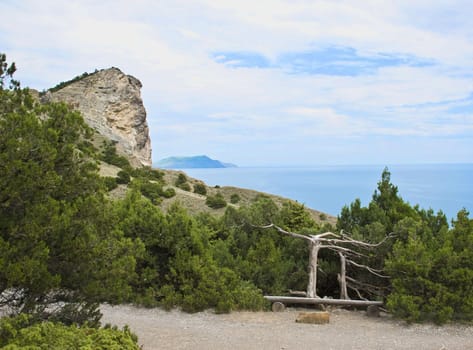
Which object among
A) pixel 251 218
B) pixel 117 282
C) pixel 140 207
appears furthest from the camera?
pixel 251 218

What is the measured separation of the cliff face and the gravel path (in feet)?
141

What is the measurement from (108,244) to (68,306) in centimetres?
96

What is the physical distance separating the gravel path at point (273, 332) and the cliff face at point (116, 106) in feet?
141

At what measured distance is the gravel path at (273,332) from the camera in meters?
7.57

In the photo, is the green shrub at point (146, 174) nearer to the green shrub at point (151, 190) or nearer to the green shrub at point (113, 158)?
the green shrub at point (113, 158)

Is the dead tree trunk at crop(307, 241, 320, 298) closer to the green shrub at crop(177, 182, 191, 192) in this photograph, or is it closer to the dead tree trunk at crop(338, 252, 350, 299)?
the dead tree trunk at crop(338, 252, 350, 299)

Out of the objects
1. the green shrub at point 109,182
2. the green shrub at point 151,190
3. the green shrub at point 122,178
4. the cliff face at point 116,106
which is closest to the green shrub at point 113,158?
the cliff face at point 116,106

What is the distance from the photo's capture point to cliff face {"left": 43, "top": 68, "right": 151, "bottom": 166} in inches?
2082

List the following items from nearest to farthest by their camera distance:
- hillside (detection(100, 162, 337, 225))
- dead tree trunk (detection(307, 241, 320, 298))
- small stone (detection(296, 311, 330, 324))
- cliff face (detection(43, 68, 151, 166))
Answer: small stone (detection(296, 311, 330, 324)) → dead tree trunk (detection(307, 241, 320, 298)) → hillside (detection(100, 162, 337, 225)) → cliff face (detection(43, 68, 151, 166))

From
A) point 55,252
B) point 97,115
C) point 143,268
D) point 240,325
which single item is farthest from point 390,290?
point 97,115

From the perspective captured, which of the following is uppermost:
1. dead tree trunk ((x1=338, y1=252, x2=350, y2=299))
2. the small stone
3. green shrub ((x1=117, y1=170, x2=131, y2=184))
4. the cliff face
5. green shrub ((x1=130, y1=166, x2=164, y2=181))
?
the cliff face

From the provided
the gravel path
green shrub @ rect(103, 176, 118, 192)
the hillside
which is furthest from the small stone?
the hillside

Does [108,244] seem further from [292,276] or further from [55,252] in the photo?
[292,276]

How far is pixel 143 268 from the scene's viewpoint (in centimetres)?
1033
